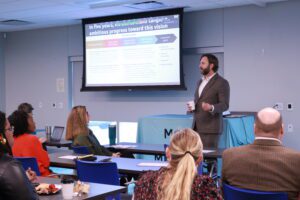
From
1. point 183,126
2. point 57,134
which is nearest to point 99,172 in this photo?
point 183,126

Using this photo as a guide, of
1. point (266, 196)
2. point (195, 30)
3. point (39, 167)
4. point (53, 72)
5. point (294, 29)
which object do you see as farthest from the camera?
point (53, 72)

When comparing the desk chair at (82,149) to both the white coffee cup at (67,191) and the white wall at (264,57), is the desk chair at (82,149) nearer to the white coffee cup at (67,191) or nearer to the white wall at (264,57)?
the white coffee cup at (67,191)

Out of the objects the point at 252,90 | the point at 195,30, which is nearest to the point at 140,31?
the point at 195,30

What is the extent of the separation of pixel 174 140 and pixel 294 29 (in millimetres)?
4884

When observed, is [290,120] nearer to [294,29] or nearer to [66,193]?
[294,29]

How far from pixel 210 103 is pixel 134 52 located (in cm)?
290

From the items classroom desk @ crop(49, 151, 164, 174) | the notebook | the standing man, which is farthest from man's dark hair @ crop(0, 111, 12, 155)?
the notebook

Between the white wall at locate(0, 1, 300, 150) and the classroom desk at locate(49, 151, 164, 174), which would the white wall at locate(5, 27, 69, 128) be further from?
the classroom desk at locate(49, 151, 164, 174)

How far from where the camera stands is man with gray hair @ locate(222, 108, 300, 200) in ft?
7.57

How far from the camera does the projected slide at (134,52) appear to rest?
7.10 m

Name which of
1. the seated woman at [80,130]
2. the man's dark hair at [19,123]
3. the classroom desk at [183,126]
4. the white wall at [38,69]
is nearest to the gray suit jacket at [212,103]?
the classroom desk at [183,126]

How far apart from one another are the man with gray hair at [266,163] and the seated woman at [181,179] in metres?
0.49

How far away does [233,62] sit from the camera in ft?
22.4

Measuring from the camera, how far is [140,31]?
294 inches
